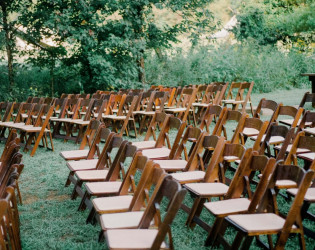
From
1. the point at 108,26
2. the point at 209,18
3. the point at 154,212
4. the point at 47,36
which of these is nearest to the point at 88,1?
the point at 108,26

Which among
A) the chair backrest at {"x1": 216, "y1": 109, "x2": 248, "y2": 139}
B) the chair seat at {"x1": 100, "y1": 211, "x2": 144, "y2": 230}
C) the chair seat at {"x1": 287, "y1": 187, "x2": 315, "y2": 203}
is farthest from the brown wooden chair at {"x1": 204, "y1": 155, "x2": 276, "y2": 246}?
the chair backrest at {"x1": 216, "y1": 109, "x2": 248, "y2": 139}

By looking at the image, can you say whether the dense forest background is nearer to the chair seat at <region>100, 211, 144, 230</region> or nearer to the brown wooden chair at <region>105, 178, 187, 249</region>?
the chair seat at <region>100, 211, 144, 230</region>

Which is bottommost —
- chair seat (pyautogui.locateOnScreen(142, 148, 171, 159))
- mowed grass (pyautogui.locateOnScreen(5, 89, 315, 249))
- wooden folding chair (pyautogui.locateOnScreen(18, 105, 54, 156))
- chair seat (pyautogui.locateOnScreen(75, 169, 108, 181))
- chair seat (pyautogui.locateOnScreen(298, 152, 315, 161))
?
wooden folding chair (pyautogui.locateOnScreen(18, 105, 54, 156))

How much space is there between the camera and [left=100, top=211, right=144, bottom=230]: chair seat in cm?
310

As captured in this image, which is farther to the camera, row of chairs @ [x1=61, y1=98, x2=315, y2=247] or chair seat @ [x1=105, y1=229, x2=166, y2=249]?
row of chairs @ [x1=61, y1=98, x2=315, y2=247]

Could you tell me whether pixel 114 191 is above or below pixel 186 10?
below

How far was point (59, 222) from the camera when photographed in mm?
4395

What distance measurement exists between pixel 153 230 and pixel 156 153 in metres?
2.54

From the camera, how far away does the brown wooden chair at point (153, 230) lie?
2.64 metres

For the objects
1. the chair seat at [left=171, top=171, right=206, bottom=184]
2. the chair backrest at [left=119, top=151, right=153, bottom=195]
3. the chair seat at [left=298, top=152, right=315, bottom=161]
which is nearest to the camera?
the chair backrest at [left=119, top=151, right=153, bottom=195]

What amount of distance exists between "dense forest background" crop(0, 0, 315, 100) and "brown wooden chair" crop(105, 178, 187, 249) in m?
11.3

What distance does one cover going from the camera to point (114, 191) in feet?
13.1

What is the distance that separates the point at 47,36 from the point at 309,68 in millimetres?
12984

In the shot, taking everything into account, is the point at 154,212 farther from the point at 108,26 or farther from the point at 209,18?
the point at 209,18
